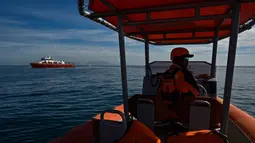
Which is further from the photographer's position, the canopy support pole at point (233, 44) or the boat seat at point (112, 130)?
the canopy support pole at point (233, 44)

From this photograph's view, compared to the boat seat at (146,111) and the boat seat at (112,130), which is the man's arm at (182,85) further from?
the boat seat at (112,130)

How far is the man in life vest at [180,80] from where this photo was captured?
306 centimetres

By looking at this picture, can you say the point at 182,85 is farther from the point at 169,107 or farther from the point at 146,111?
the point at 146,111

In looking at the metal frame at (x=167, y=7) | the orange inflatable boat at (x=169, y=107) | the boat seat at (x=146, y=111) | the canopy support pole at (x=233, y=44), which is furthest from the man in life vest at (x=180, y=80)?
the metal frame at (x=167, y=7)

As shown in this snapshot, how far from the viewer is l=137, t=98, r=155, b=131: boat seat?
332cm

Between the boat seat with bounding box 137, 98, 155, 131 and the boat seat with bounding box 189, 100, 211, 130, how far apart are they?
71 cm

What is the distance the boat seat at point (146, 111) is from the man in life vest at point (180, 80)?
425 millimetres

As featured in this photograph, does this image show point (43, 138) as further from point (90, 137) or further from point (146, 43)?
point (146, 43)

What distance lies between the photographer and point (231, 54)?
240 cm

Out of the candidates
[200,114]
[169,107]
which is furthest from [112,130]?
[200,114]

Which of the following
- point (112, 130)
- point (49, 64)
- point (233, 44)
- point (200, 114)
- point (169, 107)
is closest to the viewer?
point (112, 130)

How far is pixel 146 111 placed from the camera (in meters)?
3.36

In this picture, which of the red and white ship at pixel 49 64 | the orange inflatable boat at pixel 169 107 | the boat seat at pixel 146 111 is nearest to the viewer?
the orange inflatable boat at pixel 169 107

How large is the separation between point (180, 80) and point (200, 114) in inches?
26.6
